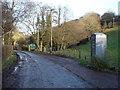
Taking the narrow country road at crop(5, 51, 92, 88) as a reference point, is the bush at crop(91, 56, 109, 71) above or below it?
above

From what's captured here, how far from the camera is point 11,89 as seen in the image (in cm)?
771

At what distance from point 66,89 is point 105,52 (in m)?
6.81

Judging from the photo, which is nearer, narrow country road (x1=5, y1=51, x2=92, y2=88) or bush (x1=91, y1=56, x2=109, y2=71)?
narrow country road (x1=5, y1=51, x2=92, y2=88)

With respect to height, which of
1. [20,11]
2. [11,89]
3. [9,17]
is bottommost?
[11,89]

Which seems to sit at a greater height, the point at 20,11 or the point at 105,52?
the point at 20,11

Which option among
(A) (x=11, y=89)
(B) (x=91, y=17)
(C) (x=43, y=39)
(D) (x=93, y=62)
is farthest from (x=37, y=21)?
(A) (x=11, y=89)

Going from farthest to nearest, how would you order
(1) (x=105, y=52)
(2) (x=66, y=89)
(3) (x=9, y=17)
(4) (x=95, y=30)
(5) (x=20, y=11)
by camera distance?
(4) (x=95, y=30) < (5) (x=20, y=11) < (3) (x=9, y=17) < (1) (x=105, y=52) < (2) (x=66, y=89)

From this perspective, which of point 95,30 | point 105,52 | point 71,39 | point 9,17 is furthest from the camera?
point 95,30

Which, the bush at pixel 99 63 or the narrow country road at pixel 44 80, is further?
the bush at pixel 99 63

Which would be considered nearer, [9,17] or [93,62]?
[93,62]

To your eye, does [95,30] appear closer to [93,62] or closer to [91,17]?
[91,17]

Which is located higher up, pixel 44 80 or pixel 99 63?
pixel 99 63

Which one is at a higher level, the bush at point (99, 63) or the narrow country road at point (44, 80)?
the bush at point (99, 63)

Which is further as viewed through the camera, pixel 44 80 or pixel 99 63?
pixel 99 63
